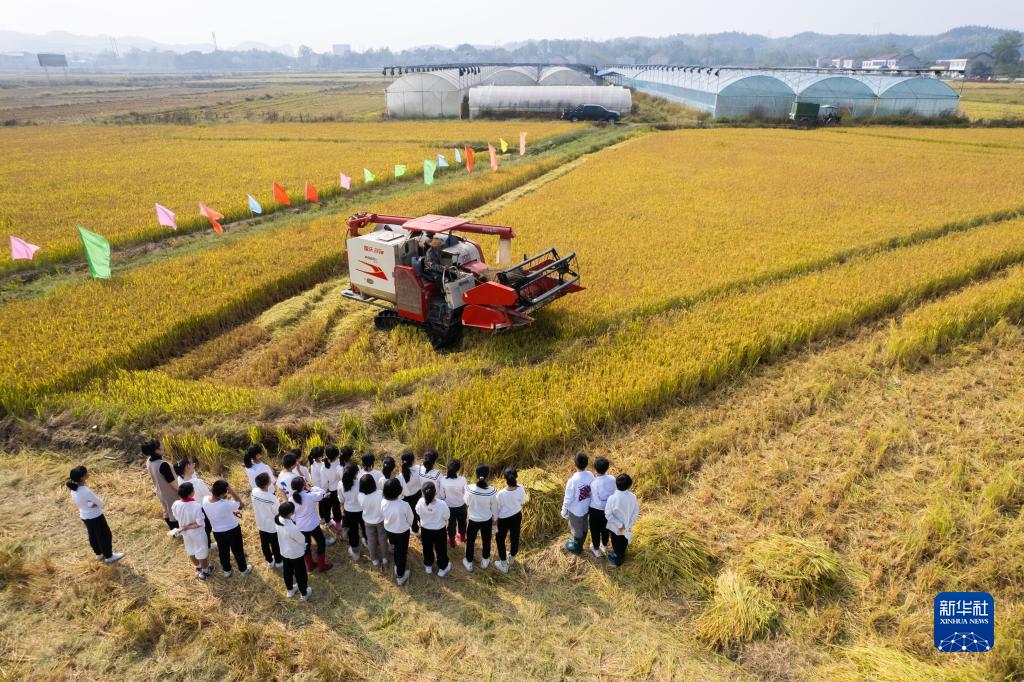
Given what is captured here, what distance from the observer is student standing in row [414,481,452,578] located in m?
6.21

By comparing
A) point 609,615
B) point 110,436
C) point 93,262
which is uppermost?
point 93,262

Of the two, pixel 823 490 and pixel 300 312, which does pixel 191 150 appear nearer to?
pixel 300 312

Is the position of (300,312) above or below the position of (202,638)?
above

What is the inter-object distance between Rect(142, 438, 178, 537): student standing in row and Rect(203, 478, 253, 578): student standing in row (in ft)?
2.91

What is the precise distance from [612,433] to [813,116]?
45220mm

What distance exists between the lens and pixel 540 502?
7184 mm

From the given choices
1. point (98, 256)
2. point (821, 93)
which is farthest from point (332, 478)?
point (821, 93)

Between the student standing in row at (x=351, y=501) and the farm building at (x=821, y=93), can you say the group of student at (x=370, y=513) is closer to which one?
the student standing in row at (x=351, y=501)

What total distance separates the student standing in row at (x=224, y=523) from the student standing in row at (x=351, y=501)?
1114 millimetres

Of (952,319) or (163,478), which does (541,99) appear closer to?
(952,319)

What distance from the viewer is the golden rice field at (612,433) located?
5.66 meters

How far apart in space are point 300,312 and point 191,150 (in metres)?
28.1

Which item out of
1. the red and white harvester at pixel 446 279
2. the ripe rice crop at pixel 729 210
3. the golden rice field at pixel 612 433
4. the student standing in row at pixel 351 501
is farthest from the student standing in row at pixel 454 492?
the ripe rice crop at pixel 729 210

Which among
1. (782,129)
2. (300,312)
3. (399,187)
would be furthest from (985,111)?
(300,312)
